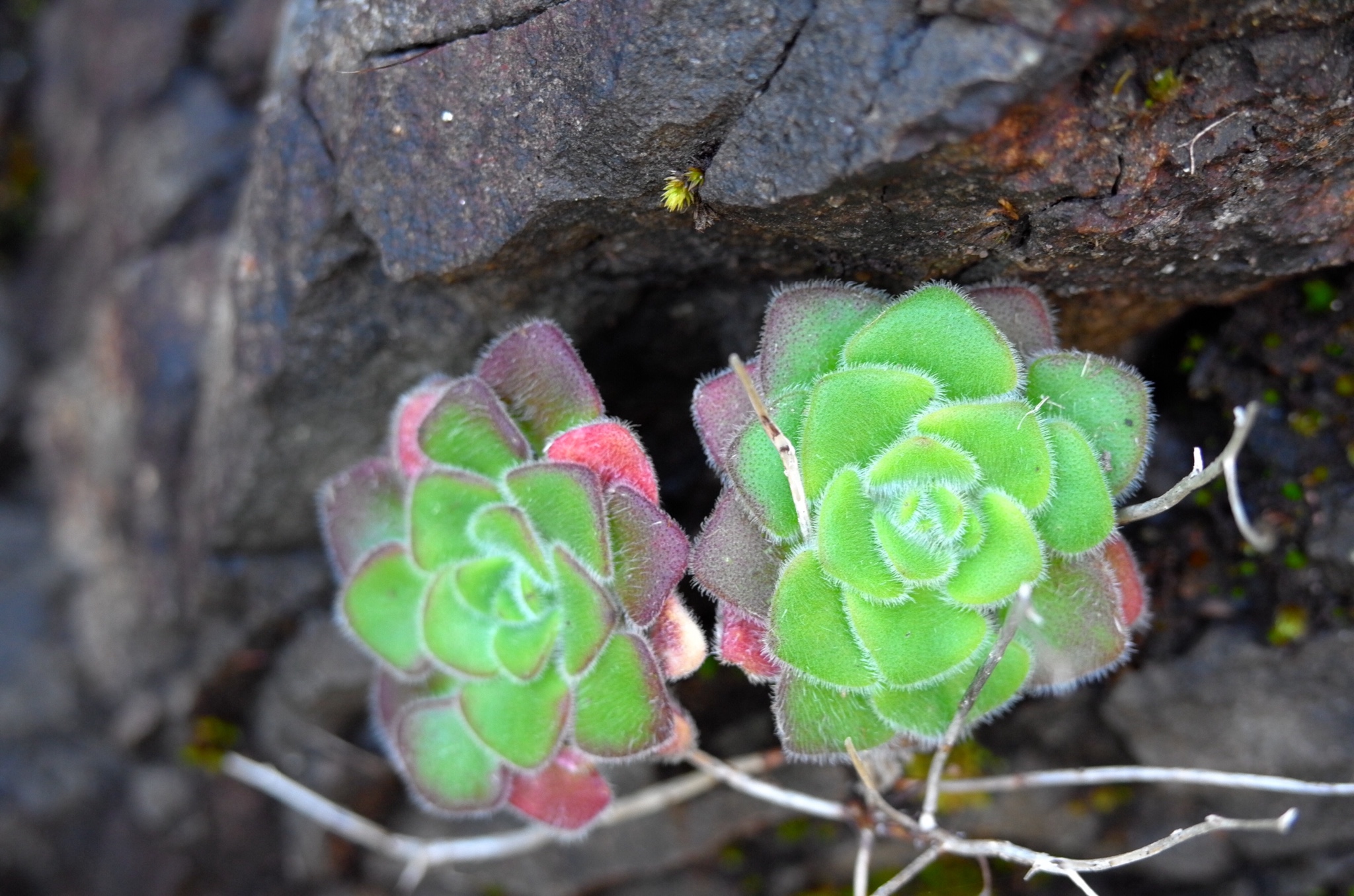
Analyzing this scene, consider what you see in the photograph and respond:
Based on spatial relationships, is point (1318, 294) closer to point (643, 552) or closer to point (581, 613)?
point (643, 552)

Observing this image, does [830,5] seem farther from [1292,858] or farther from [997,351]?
[1292,858]

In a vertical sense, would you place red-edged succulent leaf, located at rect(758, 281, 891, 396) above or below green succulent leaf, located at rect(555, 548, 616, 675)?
above

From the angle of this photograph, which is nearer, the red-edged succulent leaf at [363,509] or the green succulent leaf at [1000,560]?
the green succulent leaf at [1000,560]

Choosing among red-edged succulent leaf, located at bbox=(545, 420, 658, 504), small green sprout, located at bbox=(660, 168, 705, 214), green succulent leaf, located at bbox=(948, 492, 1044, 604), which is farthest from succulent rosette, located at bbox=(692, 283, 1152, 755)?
small green sprout, located at bbox=(660, 168, 705, 214)

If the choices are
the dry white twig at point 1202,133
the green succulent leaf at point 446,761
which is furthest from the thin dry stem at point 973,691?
the green succulent leaf at point 446,761

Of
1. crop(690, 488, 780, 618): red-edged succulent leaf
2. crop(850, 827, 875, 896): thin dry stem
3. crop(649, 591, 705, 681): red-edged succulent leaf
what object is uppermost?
crop(690, 488, 780, 618): red-edged succulent leaf

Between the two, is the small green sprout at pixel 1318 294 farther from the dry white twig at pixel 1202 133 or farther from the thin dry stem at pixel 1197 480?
the dry white twig at pixel 1202 133

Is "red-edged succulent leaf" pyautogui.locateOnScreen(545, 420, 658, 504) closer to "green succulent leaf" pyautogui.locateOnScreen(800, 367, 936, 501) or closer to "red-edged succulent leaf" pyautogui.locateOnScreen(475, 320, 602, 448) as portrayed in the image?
"red-edged succulent leaf" pyautogui.locateOnScreen(475, 320, 602, 448)
